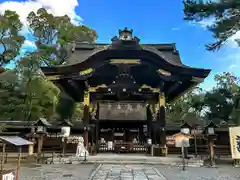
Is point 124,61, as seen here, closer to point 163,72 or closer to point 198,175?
point 163,72

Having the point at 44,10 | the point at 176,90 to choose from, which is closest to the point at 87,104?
the point at 176,90

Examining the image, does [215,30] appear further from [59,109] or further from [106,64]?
[59,109]

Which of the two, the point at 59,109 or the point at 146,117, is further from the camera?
the point at 59,109

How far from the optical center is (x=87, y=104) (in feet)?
38.6

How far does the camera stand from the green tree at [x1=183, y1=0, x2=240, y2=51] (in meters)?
6.79

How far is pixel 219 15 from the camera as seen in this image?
7168 mm

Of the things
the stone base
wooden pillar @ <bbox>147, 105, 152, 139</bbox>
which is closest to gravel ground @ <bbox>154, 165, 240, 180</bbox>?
the stone base

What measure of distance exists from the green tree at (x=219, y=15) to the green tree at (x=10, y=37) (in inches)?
838

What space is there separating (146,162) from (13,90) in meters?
16.6

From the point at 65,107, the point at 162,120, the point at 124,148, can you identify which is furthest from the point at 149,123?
the point at 65,107

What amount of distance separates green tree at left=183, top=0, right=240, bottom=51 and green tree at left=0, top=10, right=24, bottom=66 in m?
21.3

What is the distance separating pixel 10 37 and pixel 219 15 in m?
22.6

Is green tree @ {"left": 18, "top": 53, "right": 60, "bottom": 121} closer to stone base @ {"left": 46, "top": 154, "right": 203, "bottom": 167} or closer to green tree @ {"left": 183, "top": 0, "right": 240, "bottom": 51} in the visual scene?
stone base @ {"left": 46, "top": 154, "right": 203, "bottom": 167}

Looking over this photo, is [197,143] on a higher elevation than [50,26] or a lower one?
lower
